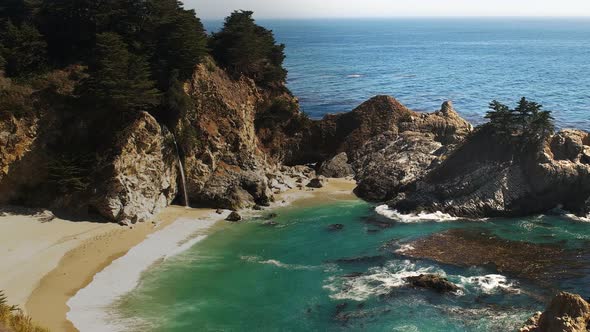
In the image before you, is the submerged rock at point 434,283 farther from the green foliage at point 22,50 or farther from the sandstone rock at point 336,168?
the green foliage at point 22,50

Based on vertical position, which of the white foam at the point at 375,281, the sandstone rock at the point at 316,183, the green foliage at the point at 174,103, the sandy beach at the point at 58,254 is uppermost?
the green foliage at the point at 174,103

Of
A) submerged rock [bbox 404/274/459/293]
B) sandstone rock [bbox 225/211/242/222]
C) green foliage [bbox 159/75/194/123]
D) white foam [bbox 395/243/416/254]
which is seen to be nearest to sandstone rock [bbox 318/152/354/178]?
sandstone rock [bbox 225/211/242/222]

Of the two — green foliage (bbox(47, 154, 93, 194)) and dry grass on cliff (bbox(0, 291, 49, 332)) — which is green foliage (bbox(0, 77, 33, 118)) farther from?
dry grass on cliff (bbox(0, 291, 49, 332))

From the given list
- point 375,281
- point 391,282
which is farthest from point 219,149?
point 391,282

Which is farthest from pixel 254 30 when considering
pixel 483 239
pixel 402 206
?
pixel 483 239

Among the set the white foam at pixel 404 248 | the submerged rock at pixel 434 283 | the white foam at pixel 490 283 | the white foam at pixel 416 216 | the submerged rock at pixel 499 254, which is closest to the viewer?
the submerged rock at pixel 434 283

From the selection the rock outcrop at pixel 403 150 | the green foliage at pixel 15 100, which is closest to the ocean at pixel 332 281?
the rock outcrop at pixel 403 150

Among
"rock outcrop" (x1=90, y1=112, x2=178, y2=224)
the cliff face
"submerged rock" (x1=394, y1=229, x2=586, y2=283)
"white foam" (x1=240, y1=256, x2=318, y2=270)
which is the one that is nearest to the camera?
"submerged rock" (x1=394, y1=229, x2=586, y2=283)
